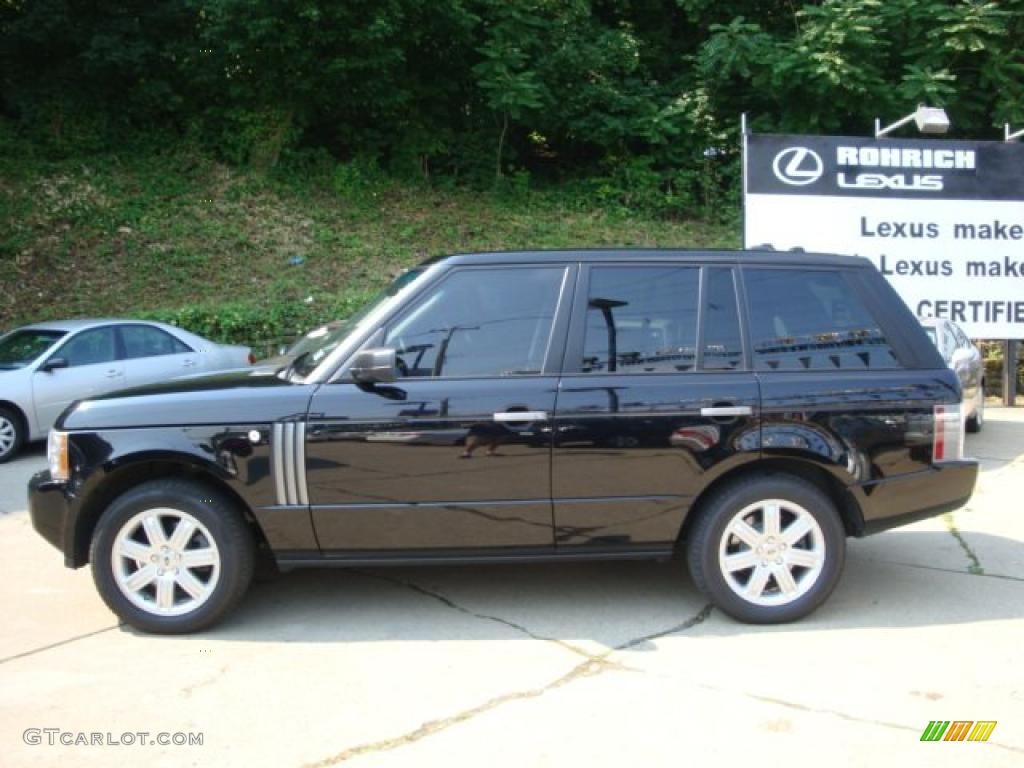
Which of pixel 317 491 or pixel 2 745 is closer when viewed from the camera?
pixel 2 745

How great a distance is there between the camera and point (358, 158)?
65.7 feet

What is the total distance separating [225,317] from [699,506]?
9.97m

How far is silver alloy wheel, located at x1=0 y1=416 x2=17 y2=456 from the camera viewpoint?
9.45 meters

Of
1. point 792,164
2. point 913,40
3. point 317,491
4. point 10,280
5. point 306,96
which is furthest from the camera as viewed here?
point 306,96

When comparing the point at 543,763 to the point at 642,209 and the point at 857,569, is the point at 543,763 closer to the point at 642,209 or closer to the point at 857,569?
the point at 857,569

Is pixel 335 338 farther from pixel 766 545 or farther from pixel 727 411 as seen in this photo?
pixel 766 545

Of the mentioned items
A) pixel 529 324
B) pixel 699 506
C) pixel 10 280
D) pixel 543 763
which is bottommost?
pixel 543 763

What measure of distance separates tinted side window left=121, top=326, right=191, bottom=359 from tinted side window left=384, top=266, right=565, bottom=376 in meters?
7.06

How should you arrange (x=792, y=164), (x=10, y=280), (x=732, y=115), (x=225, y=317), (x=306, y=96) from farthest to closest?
(x=732, y=115), (x=306, y=96), (x=10, y=280), (x=225, y=317), (x=792, y=164)

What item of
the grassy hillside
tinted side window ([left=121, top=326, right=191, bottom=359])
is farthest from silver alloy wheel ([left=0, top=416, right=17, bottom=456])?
the grassy hillside

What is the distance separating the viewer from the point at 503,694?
396cm

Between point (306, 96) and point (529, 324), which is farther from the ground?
point (306, 96)

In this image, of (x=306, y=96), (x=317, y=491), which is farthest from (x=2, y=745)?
(x=306, y=96)

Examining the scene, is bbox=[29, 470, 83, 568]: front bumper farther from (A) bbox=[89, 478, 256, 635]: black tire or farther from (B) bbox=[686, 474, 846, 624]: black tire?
(B) bbox=[686, 474, 846, 624]: black tire
